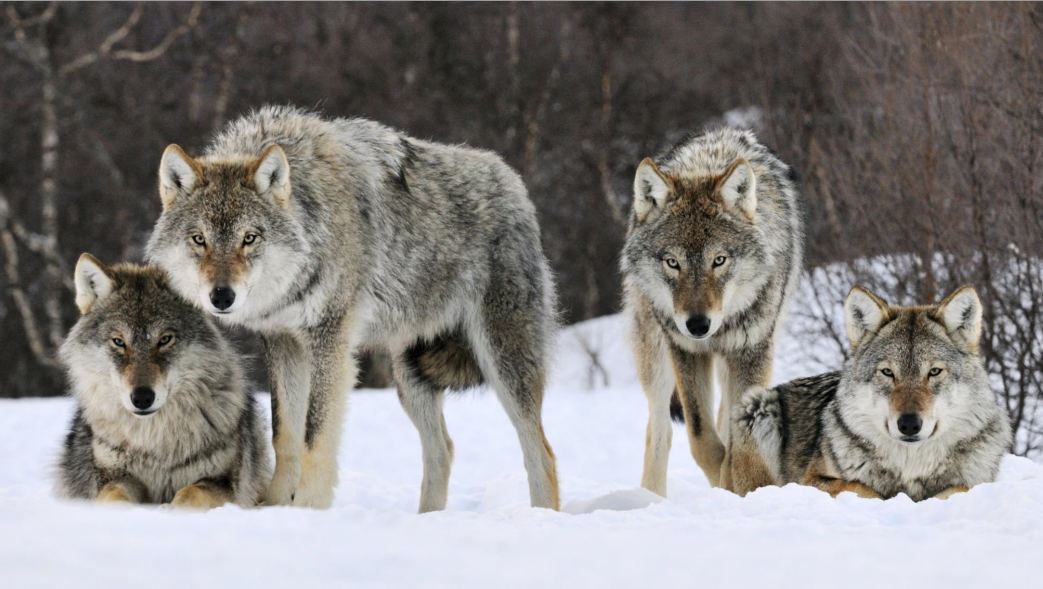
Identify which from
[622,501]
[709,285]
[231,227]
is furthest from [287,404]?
[709,285]

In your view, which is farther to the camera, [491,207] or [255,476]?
[491,207]

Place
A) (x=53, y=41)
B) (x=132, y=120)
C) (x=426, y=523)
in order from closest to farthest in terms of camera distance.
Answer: (x=426, y=523) → (x=53, y=41) → (x=132, y=120)

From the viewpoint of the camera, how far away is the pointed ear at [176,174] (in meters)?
4.42

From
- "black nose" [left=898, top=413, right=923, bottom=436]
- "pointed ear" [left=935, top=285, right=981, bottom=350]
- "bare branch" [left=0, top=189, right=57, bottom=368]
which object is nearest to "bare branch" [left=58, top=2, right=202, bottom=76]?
"bare branch" [left=0, top=189, right=57, bottom=368]

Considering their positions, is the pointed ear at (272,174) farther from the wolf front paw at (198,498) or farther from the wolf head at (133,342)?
the wolf front paw at (198,498)

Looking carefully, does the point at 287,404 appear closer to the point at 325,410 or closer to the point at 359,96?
the point at 325,410

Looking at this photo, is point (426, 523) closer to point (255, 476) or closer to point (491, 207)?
point (255, 476)

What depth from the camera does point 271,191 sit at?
4.46m

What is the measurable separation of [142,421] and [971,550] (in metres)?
3.36

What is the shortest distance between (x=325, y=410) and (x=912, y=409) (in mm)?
2581

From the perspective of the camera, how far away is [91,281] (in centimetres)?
452

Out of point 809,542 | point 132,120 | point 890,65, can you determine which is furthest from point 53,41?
point 809,542

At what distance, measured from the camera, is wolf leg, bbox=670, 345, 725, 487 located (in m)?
5.27

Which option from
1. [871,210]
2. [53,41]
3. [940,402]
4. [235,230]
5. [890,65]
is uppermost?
[53,41]
